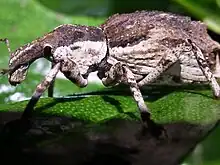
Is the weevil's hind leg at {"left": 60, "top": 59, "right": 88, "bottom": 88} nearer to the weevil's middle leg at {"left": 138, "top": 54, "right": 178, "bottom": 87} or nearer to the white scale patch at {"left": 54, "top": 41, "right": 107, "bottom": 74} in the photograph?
the white scale patch at {"left": 54, "top": 41, "right": 107, "bottom": 74}

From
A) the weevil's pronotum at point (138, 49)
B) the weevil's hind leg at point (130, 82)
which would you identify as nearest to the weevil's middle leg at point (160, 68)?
the weevil's pronotum at point (138, 49)

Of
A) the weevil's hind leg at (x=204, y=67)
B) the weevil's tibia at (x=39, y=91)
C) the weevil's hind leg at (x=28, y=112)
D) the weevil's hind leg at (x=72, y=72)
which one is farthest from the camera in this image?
the weevil's hind leg at (x=72, y=72)

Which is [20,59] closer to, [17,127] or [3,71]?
[3,71]

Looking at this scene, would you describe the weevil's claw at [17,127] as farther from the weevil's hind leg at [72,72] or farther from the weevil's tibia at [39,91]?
the weevil's hind leg at [72,72]

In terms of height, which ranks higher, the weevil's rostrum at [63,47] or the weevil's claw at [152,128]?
the weevil's rostrum at [63,47]

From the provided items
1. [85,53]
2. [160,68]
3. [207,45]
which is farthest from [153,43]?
[85,53]

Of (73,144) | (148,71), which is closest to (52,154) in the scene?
(73,144)

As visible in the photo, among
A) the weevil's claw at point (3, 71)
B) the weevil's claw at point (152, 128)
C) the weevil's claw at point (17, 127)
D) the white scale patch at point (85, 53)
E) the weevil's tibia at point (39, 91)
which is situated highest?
the white scale patch at point (85, 53)

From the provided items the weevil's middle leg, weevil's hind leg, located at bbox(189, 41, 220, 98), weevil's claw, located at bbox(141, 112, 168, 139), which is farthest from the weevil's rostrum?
weevil's claw, located at bbox(141, 112, 168, 139)
